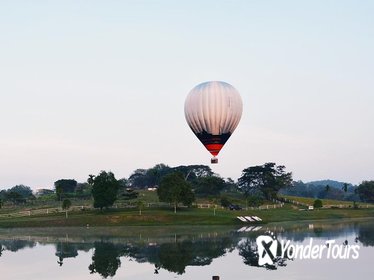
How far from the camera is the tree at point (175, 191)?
88625mm

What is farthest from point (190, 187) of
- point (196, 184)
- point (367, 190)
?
point (367, 190)

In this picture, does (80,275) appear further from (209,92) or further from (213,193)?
(213,193)

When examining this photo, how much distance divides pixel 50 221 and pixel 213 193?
46160 mm

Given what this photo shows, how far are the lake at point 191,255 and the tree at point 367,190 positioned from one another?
7781 centimetres

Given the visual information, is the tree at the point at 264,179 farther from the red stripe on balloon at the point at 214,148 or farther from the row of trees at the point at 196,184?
the red stripe on balloon at the point at 214,148

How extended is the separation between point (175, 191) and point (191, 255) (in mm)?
44156

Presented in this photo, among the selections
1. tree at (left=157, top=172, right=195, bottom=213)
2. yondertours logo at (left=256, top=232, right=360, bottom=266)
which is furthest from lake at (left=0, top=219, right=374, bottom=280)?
tree at (left=157, top=172, right=195, bottom=213)

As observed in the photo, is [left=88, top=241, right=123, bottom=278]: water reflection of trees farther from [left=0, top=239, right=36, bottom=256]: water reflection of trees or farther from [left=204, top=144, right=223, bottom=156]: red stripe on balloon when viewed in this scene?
[left=204, top=144, right=223, bottom=156]: red stripe on balloon

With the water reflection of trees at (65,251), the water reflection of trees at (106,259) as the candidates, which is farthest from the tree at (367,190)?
the water reflection of trees at (65,251)

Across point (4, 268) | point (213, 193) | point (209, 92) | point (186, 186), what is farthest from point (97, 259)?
point (213, 193)

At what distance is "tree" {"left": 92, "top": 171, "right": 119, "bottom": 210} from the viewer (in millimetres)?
90000

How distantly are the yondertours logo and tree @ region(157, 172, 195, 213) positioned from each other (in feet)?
118

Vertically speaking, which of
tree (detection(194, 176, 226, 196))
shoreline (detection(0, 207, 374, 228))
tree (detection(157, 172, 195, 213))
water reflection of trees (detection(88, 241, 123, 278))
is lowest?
water reflection of trees (detection(88, 241, 123, 278))

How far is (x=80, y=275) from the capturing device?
38.0 m
